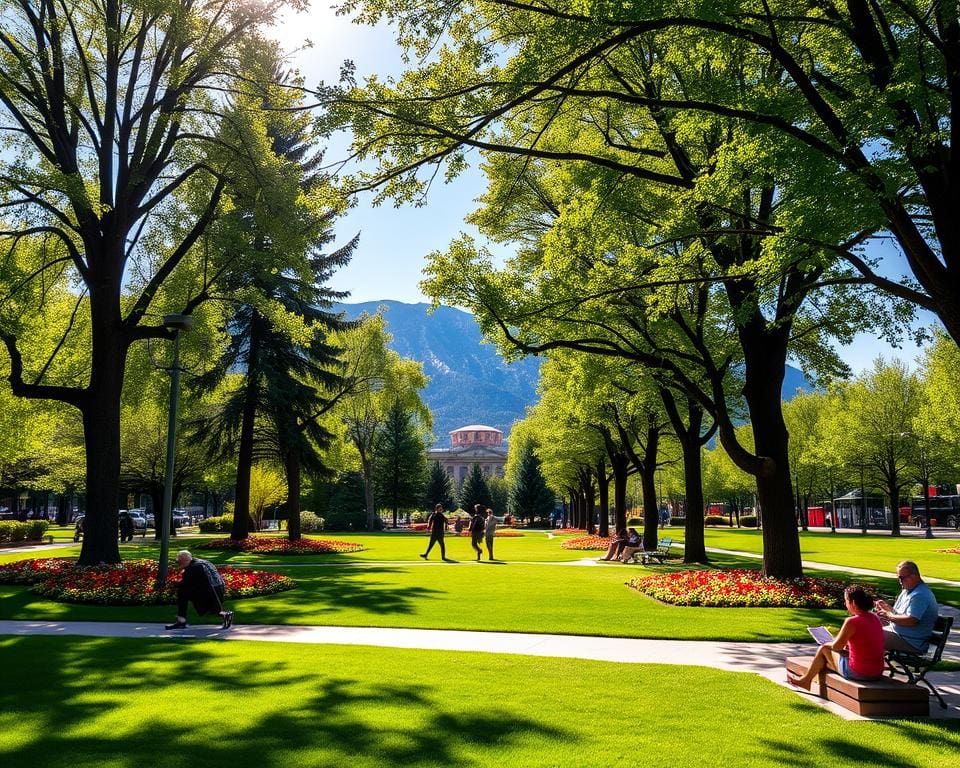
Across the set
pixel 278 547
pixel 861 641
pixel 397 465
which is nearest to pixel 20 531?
pixel 278 547

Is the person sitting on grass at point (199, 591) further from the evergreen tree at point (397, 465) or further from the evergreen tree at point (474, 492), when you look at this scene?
the evergreen tree at point (474, 492)

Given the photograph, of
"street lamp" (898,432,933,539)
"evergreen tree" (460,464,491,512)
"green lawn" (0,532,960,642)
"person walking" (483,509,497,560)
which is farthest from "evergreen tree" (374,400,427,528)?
"green lawn" (0,532,960,642)

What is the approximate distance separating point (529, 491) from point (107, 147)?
59.4m

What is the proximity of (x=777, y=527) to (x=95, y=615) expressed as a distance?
537 inches

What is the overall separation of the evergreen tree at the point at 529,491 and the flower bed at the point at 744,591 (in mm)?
57000

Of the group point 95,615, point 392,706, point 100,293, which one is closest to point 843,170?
point 392,706

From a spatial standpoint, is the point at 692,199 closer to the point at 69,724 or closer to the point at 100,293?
the point at 69,724

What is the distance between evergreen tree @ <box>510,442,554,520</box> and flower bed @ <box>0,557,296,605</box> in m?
57.2

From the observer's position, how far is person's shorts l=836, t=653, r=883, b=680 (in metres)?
6.57

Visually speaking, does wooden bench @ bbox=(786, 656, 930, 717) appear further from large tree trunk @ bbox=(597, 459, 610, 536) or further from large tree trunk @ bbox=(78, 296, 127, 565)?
large tree trunk @ bbox=(597, 459, 610, 536)

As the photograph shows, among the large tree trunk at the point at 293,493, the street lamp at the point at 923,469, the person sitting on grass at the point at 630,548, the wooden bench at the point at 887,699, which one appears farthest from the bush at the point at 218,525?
the wooden bench at the point at 887,699

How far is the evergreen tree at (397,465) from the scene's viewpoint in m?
63.6

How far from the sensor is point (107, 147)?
18.8m

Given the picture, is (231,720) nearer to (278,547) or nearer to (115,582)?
(115,582)
